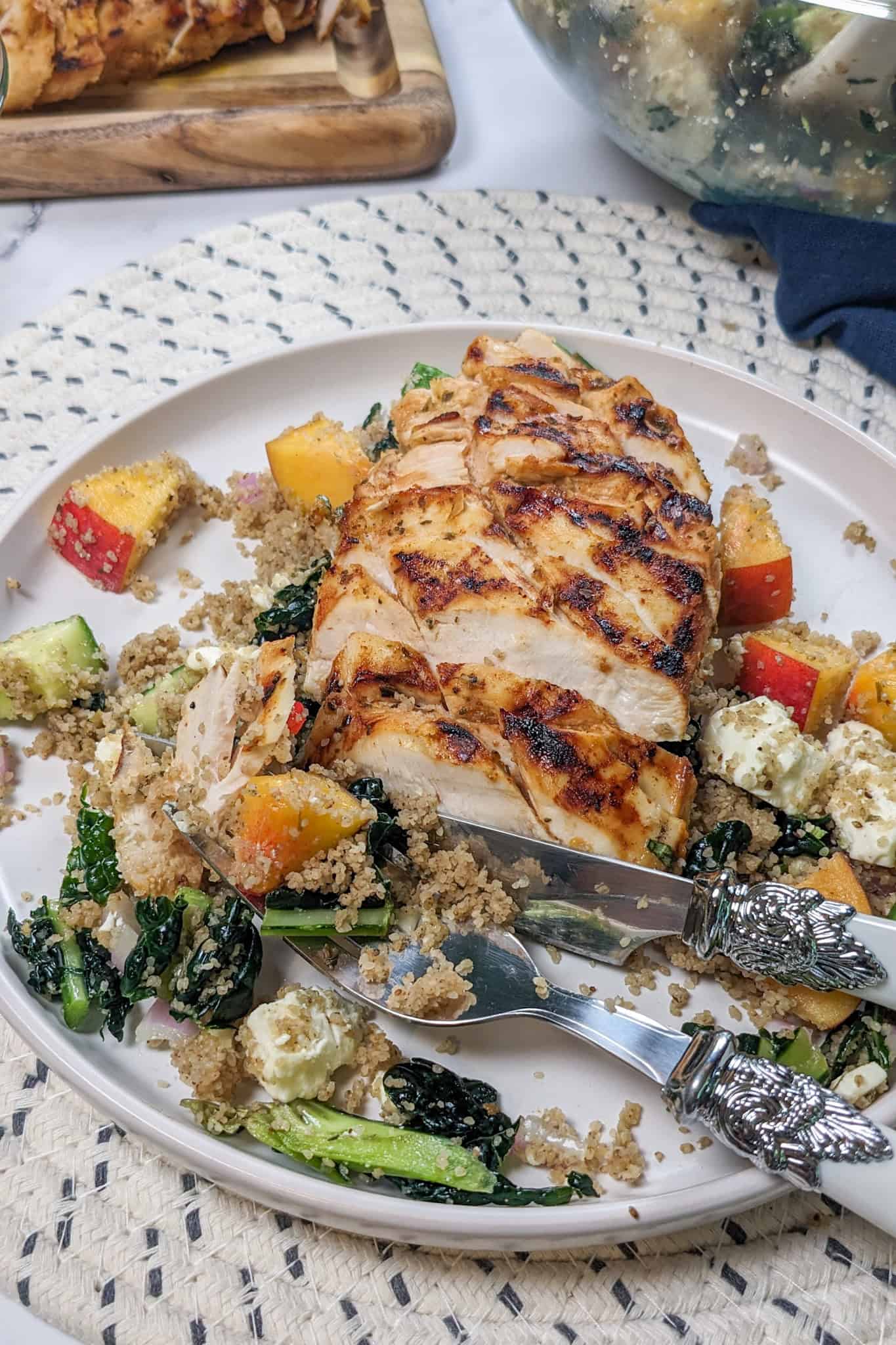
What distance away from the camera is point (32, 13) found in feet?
14.4

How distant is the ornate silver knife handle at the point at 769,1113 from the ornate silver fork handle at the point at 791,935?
9.1 inches

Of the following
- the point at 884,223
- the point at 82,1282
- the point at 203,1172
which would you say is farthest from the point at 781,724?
the point at 884,223

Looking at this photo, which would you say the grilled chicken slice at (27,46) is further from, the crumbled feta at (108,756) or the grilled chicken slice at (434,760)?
the grilled chicken slice at (434,760)

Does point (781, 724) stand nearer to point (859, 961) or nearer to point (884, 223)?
point (859, 961)

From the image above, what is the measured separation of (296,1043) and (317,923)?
0.86ft

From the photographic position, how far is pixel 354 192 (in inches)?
191

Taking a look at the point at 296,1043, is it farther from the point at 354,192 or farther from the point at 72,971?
the point at 354,192

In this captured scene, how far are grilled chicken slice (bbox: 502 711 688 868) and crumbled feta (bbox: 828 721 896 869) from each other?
432 mm

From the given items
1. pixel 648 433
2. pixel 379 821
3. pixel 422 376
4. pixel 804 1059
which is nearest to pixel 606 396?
pixel 648 433

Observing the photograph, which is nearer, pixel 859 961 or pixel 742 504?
pixel 859 961

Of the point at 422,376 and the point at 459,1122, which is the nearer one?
the point at 459,1122

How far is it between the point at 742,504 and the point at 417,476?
100 cm

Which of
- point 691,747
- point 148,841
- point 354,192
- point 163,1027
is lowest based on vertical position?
point 163,1027

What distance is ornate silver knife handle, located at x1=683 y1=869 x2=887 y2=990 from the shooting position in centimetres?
233
